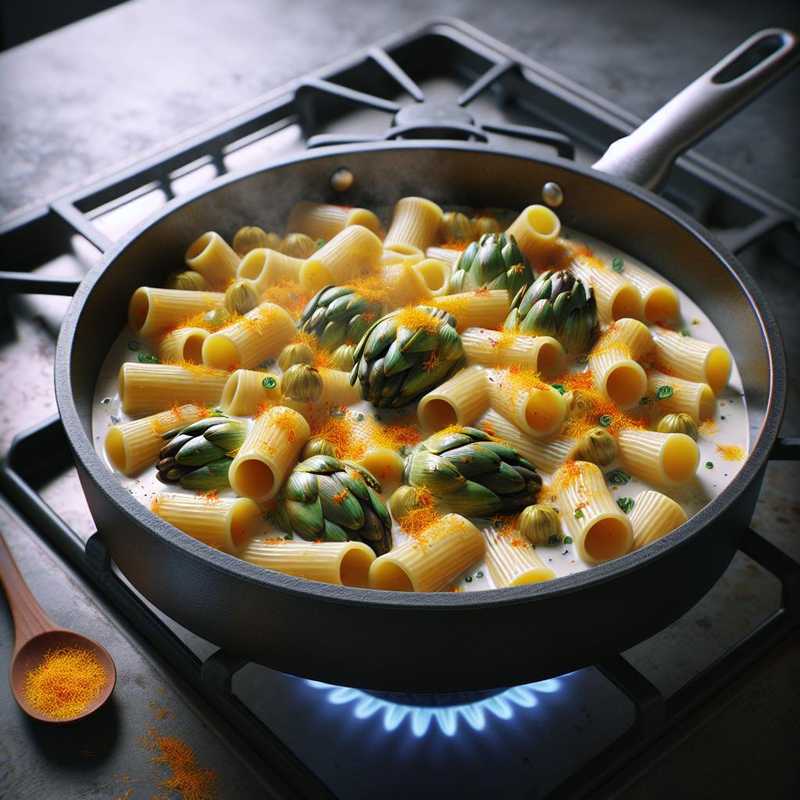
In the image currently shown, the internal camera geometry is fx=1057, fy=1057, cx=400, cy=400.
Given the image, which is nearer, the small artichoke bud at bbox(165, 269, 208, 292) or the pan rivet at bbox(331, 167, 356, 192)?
the small artichoke bud at bbox(165, 269, 208, 292)

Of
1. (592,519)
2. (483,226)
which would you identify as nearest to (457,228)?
(483,226)

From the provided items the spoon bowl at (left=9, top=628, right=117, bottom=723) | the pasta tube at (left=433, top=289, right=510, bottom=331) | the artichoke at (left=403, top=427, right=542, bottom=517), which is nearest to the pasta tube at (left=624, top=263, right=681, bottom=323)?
the pasta tube at (left=433, top=289, right=510, bottom=331)

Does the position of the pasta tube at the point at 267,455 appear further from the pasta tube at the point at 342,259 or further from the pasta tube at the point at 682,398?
the pasta tube at the point at 682,398

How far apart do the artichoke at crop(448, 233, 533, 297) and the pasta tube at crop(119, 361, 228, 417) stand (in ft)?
1.38

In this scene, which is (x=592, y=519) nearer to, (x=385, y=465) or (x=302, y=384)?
(x=385, y=465)

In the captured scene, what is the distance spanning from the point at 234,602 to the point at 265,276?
65cm

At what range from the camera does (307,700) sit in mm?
1422

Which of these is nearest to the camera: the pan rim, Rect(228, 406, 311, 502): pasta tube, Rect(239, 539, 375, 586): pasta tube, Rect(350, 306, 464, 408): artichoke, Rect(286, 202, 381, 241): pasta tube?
the pan rim

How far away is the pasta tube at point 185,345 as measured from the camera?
5.18ft

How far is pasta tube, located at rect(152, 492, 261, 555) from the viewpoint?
1.30 m

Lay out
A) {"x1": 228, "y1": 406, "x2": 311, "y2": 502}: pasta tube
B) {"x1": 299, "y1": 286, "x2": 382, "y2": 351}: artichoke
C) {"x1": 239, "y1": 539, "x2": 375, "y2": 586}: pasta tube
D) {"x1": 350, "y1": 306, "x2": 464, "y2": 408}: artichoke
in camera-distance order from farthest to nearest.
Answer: {"x1": 299, "y1": 286, "x2": 382, "y2": 351}: artichoke
{"x1": 350, "y1": 306, "x2": 464, "y2": 408}: artichoke
{"x1": 228, "y1": 406, "x2": 311, "y2": 502}: pasta tube
{"x1": 239, "y1": 539, "x2": 375, "y2": 586}: pasta tube

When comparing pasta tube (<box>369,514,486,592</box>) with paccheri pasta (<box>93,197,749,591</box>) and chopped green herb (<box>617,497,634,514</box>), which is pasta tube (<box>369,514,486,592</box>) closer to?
paccheri pasta (<box>93,197,749,591</box>)

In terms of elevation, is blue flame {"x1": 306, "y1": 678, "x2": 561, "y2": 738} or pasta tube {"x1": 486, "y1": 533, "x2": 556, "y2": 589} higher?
pasta tube {"x1": 486, "y1": 533, "x2": 556, "y2": 589}

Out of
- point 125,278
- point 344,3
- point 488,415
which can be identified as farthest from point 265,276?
point 344,3
